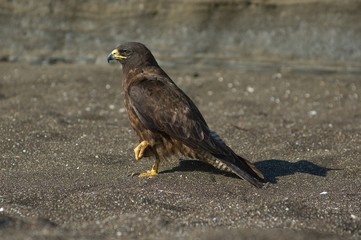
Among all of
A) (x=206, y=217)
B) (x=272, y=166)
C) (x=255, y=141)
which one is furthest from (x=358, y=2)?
(x=206, y=217)

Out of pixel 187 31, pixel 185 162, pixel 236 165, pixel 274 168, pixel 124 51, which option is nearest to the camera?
pixel 236 165

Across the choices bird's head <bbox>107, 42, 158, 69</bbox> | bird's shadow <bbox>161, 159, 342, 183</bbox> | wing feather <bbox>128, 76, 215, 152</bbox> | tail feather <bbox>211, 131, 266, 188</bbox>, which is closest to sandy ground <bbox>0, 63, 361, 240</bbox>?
bird's shadow <bbox>161, 159, 342, 183</bbox>

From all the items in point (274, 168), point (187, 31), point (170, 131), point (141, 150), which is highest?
point (187, 31)

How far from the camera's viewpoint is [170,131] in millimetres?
6773

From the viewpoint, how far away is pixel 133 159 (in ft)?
24.4

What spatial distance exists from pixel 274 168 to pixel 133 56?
5.28 ft

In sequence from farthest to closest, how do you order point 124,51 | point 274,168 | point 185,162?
point 124,51
point 185,162
point 274,168

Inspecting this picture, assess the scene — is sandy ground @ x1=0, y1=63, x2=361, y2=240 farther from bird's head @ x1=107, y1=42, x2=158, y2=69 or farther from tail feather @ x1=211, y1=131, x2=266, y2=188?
bird's head @ x1=107, y1=42, x2=158, y2=69

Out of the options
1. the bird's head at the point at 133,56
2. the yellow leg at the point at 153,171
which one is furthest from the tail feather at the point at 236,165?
the bird's head at the point at 133,56

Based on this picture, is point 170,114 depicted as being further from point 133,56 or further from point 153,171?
point 133,56

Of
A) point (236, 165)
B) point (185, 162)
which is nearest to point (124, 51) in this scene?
point (185, 162)

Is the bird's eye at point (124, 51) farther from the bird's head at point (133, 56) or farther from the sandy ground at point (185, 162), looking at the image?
the sandy ground at point (185, 162)

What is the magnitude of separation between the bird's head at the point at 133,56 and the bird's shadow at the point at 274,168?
0.95 meters

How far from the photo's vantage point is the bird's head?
736 cm
